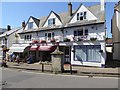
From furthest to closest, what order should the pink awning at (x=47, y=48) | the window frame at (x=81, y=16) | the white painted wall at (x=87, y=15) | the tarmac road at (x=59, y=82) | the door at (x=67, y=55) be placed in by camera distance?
the door at (x=67, y=55)
the pink awning at (x=47, y=48)
the window frame at (x=81, y=16)
the white painted wall at (x=87, y=15)
the tarmac road at (x=59, y=82)

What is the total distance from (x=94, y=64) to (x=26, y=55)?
16.5m

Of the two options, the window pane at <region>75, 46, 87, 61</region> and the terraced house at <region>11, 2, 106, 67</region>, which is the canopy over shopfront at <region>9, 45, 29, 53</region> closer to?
the terraced house at <region>11, 2, 106, 67</region>

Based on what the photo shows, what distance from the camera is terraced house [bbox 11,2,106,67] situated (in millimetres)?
26141

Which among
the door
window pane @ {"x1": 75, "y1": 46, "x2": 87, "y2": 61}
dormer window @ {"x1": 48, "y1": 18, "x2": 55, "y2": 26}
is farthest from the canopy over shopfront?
window pane @ {"x1": 75, "y1": 46, "x2": 87, "y2": 61}

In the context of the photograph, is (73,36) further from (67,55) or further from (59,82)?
(59,82)

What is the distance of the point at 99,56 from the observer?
1008 inches

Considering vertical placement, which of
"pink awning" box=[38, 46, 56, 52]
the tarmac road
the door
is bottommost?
the tarmac road

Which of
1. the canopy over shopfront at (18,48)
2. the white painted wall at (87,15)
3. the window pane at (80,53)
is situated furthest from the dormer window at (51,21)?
the window pane at (80,53)

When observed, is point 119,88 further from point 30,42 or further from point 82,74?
point 30,42

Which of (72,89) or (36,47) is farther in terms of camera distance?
(36,47)

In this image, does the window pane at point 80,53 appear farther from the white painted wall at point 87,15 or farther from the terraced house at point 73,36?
the white painted wall at point 87,15

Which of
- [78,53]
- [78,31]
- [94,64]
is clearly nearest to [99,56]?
[94,64]

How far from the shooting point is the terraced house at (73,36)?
2614 centimetres

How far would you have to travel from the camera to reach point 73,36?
29406 millimetres
